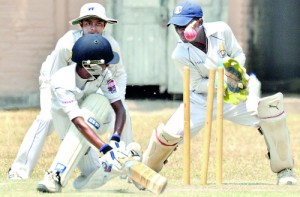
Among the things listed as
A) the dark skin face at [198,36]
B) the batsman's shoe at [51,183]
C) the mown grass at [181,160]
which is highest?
the dark skin face at [198,36]

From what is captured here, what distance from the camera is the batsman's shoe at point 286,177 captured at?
10773mm

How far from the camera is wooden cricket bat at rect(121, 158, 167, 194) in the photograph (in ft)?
29.5

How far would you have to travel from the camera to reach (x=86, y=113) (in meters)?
9.65

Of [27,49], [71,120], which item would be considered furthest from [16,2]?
[71,120]

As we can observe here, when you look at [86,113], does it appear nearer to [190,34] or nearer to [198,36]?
[190,34]

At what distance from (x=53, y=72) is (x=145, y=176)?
1994 millimetres

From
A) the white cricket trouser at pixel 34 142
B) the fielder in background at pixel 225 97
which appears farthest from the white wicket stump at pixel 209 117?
the white cricket trouser at pixel 34 142

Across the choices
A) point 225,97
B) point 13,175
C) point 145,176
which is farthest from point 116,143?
point 13,175

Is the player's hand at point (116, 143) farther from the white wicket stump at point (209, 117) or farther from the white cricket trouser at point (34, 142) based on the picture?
the white cricket trouser at point (34, 142)

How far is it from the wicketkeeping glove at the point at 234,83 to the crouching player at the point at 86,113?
35.3 inches

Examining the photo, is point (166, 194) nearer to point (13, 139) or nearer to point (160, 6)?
point (13, 139)

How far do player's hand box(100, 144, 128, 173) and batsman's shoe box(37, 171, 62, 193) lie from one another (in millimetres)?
400

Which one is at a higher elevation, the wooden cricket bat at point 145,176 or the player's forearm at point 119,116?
the player's forearm at point 119,116

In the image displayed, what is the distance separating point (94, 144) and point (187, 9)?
1.67 m
